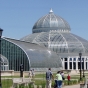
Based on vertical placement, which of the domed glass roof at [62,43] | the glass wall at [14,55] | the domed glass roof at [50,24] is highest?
the domed glass roof at [50,24]

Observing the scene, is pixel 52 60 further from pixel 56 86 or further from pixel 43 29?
pixel 56 86

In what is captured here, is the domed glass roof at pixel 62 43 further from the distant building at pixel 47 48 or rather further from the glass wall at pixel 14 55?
the glass wall at pixel 14 55

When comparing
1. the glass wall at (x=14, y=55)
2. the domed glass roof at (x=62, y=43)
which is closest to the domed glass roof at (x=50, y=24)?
the domed glass roof at (x=62, y=43)

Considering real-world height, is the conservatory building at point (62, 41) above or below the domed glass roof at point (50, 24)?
below

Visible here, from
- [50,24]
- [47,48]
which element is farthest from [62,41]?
[50,24]

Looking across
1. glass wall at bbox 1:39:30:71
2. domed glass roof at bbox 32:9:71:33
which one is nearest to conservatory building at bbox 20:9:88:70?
domed glass roof at bbox 32:9:71:33

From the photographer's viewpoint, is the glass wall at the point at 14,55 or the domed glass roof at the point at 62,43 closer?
the glass wall at the point at 14,55

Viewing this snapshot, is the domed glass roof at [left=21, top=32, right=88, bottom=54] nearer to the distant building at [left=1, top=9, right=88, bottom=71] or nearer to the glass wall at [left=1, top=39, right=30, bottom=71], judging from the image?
the distant building at [left=1, top=9, right=88, bottom=71]

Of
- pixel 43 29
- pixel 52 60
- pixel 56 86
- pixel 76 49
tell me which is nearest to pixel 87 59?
pixel 76 49

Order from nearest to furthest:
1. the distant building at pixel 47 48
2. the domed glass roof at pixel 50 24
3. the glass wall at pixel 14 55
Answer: the glass wall at pixel 14 55 < the distant building at pixel 47 48 < the domed glass roof at pixel 50 24

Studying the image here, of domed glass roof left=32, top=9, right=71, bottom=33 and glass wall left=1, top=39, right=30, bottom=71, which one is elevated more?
domed glass roof left=32, top=9, right=71, bottom=33

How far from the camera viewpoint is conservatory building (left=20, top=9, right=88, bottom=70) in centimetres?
10475

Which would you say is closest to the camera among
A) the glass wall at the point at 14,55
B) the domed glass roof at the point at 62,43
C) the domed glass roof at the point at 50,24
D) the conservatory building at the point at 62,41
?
the glass wall at the point at 14,55

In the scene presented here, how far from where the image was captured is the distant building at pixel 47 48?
8594cm
